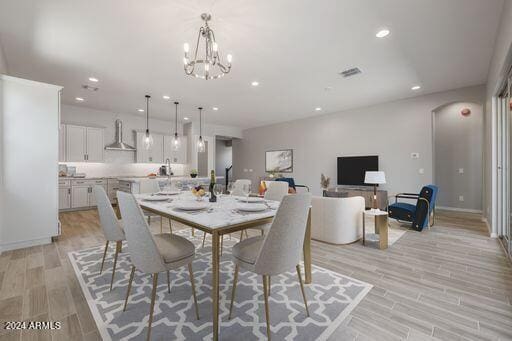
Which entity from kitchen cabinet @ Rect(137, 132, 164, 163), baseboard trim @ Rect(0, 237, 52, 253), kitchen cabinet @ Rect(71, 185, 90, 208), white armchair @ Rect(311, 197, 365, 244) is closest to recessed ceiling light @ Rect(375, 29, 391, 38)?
white armchair @ Rect(311, 197, 365, 244)

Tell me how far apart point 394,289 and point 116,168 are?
7300mm

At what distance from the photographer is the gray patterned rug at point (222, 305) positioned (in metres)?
1.50

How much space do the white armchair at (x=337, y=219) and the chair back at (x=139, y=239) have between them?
2411mm

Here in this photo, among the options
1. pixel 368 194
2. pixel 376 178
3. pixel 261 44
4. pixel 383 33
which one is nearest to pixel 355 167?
pixel 368 194

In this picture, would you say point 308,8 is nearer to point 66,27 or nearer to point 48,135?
point 66,27

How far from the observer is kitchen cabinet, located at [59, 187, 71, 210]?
5.50m

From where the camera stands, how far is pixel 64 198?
18.2 feet

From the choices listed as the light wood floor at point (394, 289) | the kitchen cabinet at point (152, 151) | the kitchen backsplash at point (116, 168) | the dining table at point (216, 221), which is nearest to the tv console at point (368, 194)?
the light wood floor at point (394, 289)

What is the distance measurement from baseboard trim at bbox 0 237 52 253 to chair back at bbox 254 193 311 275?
3559mm

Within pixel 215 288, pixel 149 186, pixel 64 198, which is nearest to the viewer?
pixel 215 288

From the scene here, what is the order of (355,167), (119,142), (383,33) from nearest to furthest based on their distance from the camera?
1. (383,33)
2. (355,167)
3. (119,142)

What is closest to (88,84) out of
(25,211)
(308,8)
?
(25,211)

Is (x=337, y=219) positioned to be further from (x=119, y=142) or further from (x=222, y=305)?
(x=119, y=142)

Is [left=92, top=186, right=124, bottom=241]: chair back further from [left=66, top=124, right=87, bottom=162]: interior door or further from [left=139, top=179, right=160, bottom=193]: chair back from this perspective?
[left=66, top=124, right=87, bottom=162]: interior door
